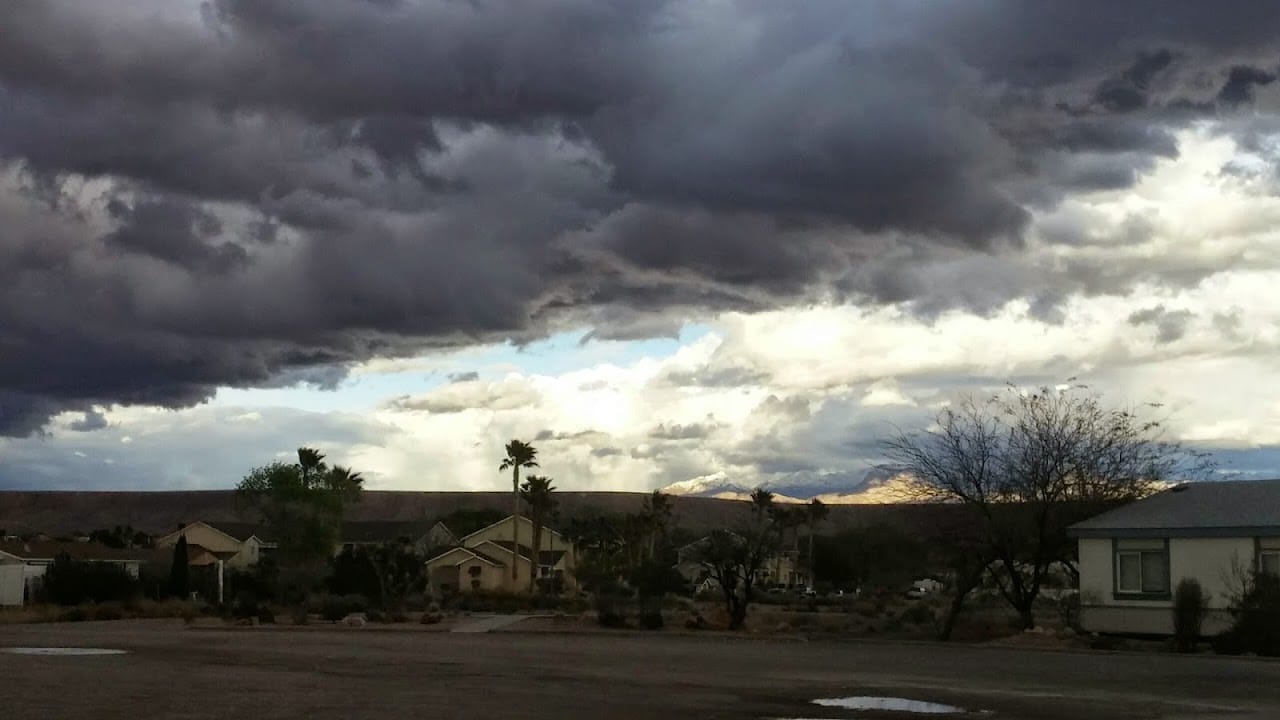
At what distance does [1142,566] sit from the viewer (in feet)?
134

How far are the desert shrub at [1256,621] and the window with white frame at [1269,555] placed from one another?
3.11 ft

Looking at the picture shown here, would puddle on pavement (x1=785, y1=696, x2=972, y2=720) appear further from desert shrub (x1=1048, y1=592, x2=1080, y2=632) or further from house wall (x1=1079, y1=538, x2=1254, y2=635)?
desert shrub (x1=1048, y1=592, x2=1080, y2=632)

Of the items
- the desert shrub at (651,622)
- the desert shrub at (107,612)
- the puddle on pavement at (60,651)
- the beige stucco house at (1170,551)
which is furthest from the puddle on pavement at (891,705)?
the desert shrub at (107,612)

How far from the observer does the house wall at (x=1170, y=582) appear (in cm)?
3819

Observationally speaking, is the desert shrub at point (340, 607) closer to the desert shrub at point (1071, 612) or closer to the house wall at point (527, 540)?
the desert shrub at point (1071, 612)

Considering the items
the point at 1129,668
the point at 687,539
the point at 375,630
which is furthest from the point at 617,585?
the point at 1129,668

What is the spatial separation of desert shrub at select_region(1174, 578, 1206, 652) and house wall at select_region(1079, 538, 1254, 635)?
54 cm

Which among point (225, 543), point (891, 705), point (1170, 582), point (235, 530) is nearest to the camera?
point (891, 705)

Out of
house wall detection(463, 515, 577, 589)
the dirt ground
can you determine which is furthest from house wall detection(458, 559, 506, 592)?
the dirt ground

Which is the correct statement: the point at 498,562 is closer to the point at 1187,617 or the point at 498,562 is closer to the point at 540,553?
the point at 540,553

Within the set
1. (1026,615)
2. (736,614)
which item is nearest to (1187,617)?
(1026,615)

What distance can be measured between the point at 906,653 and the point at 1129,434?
54.7 ft

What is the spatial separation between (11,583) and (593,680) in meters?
62.7

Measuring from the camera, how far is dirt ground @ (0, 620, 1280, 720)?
64.3 ft
